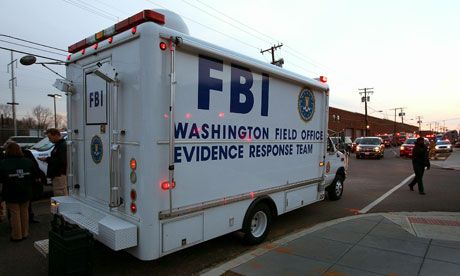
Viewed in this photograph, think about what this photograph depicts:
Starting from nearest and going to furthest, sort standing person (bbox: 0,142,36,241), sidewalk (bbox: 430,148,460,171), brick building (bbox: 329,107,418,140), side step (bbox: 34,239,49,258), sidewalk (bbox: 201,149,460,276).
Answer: side step (bbox: 34,239,49,258), sidewalk (bbox: 201,149,460,276), standing person (bbox: 0,142,36,241), sidewalk (bbox: 430,148,460,171), brick building (bbox: 329,107,418,140)

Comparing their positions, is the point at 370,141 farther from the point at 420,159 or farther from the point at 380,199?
the point at 380,199

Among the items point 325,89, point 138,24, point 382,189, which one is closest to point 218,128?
point 138,24

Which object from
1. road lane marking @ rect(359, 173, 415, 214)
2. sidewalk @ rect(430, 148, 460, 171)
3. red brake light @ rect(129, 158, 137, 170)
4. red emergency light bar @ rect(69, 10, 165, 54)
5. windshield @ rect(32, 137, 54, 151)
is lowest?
→ sidewalk @ rect(430, 148, 460, 171)

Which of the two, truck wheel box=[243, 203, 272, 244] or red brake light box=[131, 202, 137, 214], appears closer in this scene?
red brake light box=[131, 202, 137, 214]

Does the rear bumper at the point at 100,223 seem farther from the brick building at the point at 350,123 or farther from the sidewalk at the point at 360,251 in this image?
the brick building at the point at 350,123

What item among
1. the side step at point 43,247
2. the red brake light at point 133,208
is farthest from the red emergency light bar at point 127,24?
the side step at point 43,247

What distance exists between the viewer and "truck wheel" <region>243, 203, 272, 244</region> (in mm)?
4457

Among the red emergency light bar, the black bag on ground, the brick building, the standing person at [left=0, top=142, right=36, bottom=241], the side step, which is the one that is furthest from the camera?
the brick building

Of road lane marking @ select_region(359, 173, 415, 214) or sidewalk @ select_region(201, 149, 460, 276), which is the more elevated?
sidewalk @ select_region(201, 149, 460, 276)

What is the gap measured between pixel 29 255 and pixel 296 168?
4.71 metres

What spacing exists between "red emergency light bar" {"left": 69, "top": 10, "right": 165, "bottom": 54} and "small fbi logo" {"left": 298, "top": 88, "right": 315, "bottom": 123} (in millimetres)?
3296

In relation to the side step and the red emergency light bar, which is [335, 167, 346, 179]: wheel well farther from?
the side step

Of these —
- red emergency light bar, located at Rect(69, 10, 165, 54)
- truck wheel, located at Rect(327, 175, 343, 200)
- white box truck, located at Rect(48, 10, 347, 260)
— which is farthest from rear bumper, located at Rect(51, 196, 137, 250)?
truck wheel, located at Rect(327, 175, 343, 200)

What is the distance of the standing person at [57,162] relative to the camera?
5.54 meters
